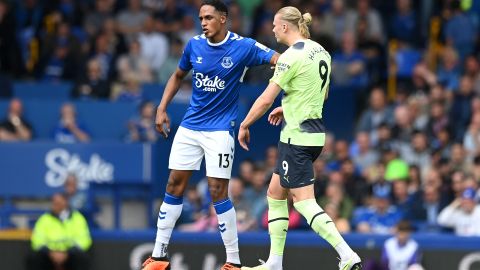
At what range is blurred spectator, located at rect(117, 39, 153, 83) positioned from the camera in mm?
22047

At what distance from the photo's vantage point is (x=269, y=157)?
19.5m

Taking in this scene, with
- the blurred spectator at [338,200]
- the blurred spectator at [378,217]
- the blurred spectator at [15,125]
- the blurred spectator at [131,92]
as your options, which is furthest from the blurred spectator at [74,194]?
the blurred spectator at [378,217]

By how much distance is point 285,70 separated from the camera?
40.4 ft

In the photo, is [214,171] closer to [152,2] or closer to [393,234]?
[393,234]

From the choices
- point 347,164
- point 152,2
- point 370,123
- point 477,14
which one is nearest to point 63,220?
point 347,164

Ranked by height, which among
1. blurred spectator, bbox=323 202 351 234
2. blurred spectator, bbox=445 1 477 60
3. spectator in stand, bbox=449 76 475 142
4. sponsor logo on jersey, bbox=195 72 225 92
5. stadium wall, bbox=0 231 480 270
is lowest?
stadium wall, bbox=0 231 480 270

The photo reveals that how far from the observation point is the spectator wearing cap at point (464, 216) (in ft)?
58.4

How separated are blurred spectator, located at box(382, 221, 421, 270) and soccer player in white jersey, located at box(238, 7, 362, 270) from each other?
428 centimetres

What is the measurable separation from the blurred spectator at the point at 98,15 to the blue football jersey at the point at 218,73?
10.6 m

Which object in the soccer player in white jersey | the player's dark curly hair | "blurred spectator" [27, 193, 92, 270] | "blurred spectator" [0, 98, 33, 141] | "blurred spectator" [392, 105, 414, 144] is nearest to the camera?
the soccer player in white jersey

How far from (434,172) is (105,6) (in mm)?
7265

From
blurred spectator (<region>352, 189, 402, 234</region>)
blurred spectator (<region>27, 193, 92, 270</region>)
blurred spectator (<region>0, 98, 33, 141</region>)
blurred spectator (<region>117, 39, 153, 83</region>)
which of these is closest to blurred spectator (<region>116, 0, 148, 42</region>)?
A: blurred spectator (<region>117, 39, 153, 83</region>)

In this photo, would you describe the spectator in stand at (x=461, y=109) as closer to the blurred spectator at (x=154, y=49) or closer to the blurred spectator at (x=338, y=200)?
the blurred spectator at (x=338, y=200)

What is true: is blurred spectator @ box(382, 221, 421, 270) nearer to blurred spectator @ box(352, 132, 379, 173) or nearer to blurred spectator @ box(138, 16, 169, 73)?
blurred spectator @ box(352, 132, 379, 173)
